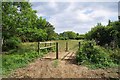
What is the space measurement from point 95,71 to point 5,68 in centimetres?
405

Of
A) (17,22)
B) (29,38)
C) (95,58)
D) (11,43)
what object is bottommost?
(95,58)

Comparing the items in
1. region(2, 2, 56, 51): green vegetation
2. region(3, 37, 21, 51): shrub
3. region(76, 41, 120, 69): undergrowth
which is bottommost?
region(76, 41, 120, 69): undergrowth

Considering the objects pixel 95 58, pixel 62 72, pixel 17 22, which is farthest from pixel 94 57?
pixel 17 22

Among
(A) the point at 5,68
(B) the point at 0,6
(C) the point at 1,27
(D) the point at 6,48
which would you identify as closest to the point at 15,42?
(D) the point at 6,48

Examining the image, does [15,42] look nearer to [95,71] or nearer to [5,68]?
[5,68]

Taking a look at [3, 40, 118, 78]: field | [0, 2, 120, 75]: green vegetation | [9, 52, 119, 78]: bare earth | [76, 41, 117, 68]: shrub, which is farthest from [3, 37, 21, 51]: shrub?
[9, 52, 119, 78]: bare earth

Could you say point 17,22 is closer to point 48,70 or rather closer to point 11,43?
point 11,43

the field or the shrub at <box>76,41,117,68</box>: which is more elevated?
the shrub at <box>76,41,117,68</box>

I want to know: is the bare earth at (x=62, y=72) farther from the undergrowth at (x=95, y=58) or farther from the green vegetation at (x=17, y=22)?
the green vegetation at (x=17, y=22)

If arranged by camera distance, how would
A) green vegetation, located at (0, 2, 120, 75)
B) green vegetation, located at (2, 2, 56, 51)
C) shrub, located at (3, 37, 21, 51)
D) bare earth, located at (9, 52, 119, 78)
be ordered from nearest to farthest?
bare earth, located at (9, 52, 119, 78)
green vegetation, located at (0, 2, 120, 75)
green vegetation, located at (2, 2, 56, 51)
shrub, located at (3, 37, 21, 51)

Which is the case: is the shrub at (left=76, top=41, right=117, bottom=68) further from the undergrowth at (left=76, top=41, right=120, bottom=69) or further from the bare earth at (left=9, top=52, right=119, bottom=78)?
the bare earth at (left=9, top=52, right=119, bottom=78)

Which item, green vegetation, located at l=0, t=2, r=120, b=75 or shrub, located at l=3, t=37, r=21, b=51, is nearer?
green vegetation, located at l=0, t=2, r=120, b=75

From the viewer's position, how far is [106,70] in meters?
9.48

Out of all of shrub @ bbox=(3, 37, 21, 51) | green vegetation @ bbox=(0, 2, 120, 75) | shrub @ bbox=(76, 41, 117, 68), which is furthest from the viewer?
shrub @ bbox=(3, 37, 21, 51)
